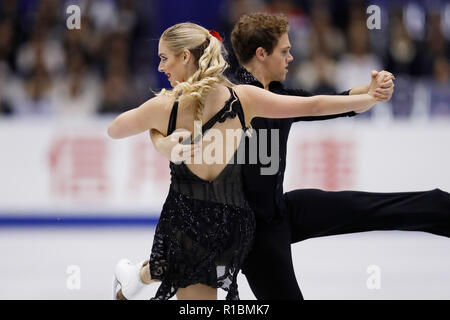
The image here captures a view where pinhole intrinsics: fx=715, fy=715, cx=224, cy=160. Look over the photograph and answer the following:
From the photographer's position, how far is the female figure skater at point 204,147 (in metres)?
2.54

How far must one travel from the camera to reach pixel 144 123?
2.54 metres

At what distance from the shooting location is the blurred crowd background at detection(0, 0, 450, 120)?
264 inches

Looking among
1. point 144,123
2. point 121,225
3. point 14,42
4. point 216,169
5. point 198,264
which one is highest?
point 14,42

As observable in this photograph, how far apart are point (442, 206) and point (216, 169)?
36.2 inches

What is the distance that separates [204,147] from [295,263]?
7.70 feet

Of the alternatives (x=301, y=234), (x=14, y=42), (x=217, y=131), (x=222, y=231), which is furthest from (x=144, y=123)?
(x=14, y=42)

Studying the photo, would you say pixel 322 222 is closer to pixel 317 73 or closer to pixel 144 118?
pixel 144 118

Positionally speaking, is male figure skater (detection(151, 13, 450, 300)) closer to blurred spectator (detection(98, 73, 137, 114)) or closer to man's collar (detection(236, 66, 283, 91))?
man's collar (detection(236, 66, 283, 91))

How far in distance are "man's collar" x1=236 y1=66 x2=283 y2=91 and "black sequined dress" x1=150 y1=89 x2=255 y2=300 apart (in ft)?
1.17

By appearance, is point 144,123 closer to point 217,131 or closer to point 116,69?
point 217,131

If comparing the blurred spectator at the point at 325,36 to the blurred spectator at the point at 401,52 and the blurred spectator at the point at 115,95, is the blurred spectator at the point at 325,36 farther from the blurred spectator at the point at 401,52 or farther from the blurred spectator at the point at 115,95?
the blurred spectator at the point at 115,95

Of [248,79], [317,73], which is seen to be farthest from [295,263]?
[317,73]

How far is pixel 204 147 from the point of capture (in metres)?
2.58

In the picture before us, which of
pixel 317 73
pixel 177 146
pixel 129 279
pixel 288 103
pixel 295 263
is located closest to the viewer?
pixel 177 146
